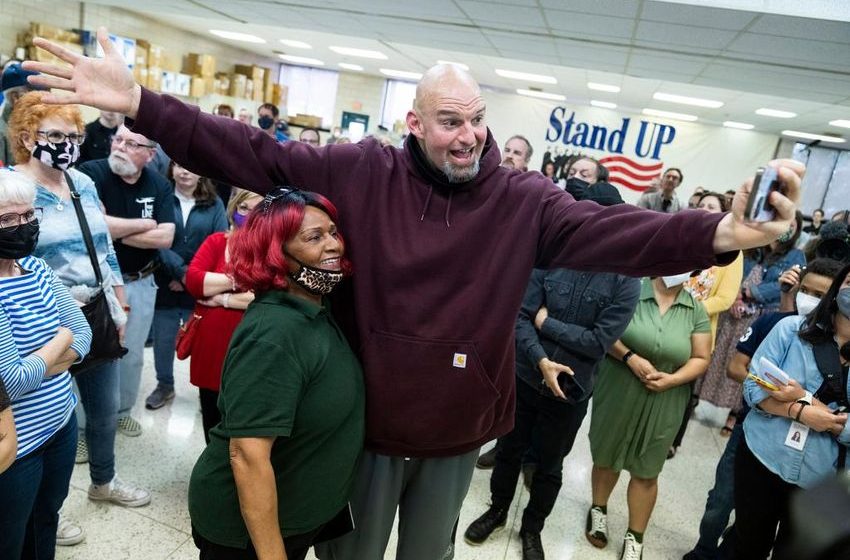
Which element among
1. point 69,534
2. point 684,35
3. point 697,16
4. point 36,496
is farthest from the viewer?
point 684,35

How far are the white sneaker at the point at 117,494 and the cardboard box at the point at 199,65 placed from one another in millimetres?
9634

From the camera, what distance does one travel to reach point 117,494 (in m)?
2.34

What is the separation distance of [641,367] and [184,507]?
2126mm

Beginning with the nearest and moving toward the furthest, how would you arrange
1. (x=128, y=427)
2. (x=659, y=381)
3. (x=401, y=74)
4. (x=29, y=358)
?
1. (x=29, y=358)
2. (x=659, y=381)
3. (x=128, y=427)
4. (x=401, y=74)

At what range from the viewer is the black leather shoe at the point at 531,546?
237cm

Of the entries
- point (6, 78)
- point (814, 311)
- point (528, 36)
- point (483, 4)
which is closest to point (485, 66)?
point (528, 36)

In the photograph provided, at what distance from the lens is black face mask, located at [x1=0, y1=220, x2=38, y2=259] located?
1430mm

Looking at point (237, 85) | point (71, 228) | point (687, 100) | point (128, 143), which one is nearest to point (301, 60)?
point (237, 85)

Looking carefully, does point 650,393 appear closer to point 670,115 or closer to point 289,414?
point 289,414

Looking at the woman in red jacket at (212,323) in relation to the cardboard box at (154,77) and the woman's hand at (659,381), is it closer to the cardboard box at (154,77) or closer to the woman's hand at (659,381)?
the woman's hand at (659,381)

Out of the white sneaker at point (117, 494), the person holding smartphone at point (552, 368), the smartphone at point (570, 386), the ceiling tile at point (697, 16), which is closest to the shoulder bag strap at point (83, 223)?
the white sneaker at point (117, 494)

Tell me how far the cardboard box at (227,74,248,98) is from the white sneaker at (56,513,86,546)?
10628 mm

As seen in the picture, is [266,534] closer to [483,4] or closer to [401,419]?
[401,419]

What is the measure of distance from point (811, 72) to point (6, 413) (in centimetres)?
609
